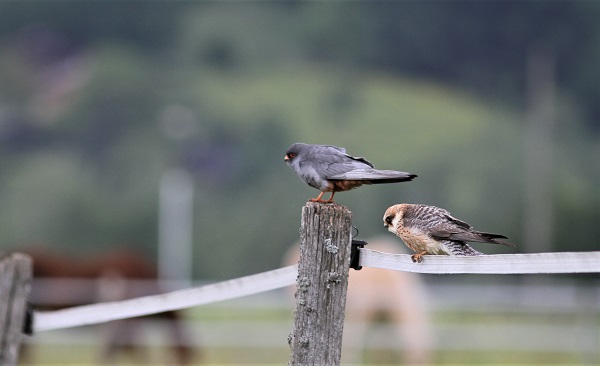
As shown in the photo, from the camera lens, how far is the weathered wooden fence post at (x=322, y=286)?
2.95 m

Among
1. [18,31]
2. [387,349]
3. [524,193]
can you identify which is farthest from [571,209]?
[18,31]

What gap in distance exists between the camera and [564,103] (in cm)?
3666

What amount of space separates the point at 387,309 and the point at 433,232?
31.7ft

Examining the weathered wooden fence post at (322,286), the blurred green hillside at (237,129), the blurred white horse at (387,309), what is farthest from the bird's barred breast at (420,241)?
the blurred green hillside at (237,129)

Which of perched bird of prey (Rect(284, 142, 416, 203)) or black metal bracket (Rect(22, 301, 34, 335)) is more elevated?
perched bird of prey (Rect(284, 142, 416, 203))

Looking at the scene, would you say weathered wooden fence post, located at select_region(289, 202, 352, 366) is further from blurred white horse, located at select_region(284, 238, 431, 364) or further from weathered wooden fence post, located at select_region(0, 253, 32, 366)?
blurred white horse, located at select_region(284, 238, 431, 364)

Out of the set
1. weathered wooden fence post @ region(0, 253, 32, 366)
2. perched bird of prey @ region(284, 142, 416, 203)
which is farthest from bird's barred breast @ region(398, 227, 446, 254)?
weathered wooden fence post @ region(0, 253, 32, 366)

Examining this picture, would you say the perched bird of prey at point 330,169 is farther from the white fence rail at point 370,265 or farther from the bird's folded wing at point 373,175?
the white fence rail at point 370,265

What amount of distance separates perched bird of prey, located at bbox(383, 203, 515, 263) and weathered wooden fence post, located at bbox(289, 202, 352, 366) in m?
0.29

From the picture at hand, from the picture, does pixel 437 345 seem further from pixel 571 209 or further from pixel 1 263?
pixel 571 209

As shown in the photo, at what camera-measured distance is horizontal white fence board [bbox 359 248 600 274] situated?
8.68 ft

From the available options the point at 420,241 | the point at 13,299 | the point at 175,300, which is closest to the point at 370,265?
the point at 420,241

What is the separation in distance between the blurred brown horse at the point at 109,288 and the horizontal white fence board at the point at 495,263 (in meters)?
9.31

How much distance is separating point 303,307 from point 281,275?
653 mm
